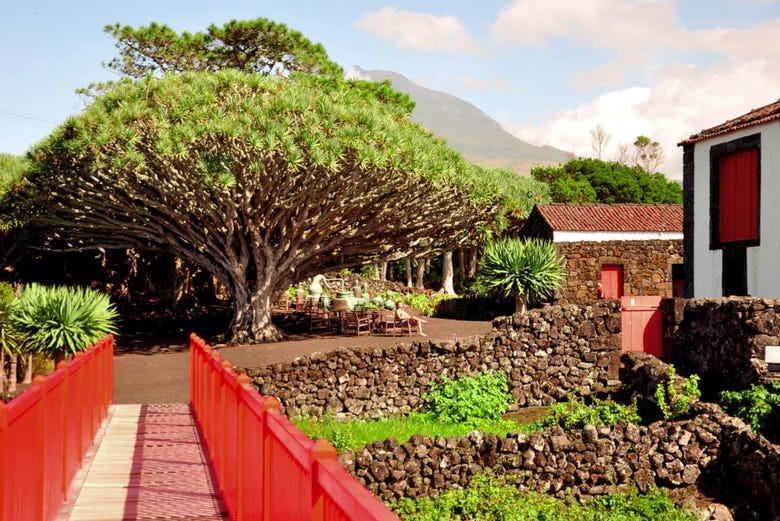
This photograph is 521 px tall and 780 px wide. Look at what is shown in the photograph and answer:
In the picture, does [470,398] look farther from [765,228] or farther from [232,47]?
[232,47]

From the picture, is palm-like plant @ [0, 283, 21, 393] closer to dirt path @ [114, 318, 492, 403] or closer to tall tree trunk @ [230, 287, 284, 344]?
dirt path @ [114, 318, 492, 403]

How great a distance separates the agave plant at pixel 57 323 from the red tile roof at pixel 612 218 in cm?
2389

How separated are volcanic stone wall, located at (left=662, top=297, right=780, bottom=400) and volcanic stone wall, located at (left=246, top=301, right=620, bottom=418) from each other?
1.61 meters

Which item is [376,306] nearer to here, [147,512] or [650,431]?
[650,431]

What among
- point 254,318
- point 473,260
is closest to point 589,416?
point 254,318

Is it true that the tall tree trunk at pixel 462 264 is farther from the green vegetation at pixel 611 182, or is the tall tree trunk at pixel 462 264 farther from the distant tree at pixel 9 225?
the distant tree at pixel 9 225

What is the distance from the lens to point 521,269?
107ft

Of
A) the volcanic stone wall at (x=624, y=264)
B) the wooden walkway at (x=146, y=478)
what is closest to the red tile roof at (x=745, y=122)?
the volcanic stone wall at (x=624, y=264)

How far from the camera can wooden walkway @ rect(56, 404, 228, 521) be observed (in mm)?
8000

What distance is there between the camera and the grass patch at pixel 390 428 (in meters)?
17.3

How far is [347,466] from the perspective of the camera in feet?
45.7

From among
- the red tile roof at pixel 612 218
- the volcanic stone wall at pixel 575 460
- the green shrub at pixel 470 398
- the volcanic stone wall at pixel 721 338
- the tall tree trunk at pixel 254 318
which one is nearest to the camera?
the volcanic stone wall at pixel 575 460

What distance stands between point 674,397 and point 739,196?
10.7 metres

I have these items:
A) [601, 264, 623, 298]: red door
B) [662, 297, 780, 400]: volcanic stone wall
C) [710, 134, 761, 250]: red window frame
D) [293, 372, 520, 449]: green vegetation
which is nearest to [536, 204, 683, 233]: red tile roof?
[601, 264, 623, 298]: red door
